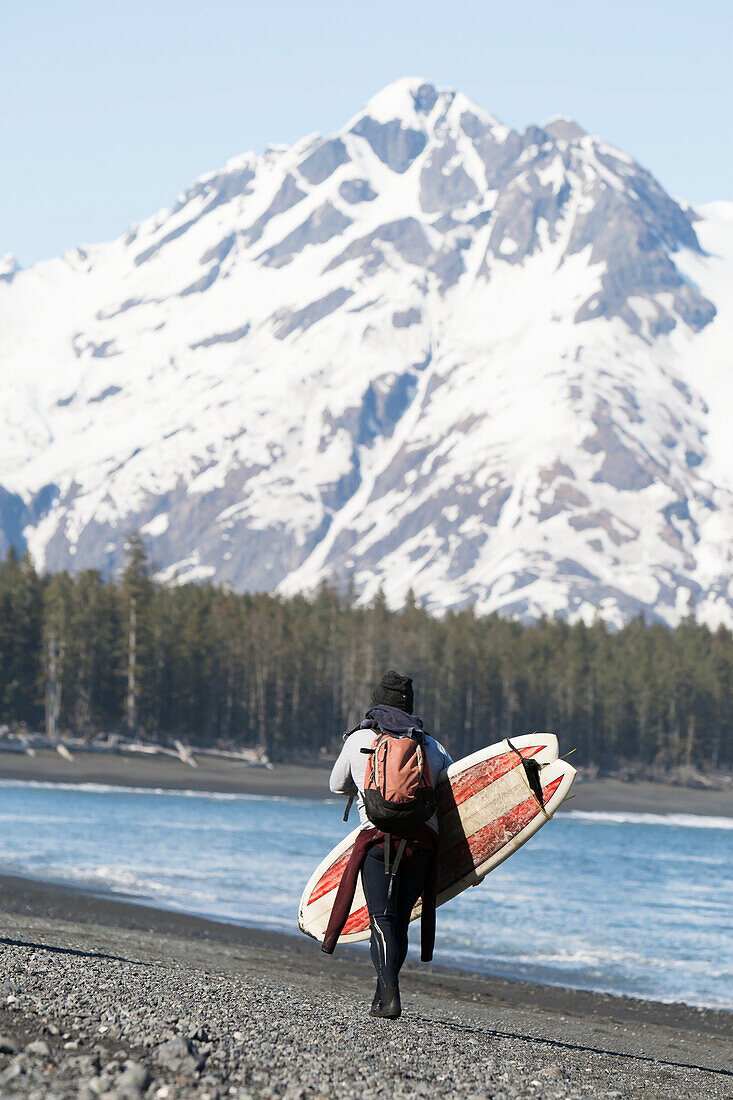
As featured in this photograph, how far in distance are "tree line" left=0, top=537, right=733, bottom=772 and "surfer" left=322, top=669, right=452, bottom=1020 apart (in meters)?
85.0

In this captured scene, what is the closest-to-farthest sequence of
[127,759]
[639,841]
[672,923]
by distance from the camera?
1. [672,923]
2. [639,841]
3. [127,759]

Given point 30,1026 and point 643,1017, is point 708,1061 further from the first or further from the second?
point 30,1026

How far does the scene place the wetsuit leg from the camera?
1110 cm

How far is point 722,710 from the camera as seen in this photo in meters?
143

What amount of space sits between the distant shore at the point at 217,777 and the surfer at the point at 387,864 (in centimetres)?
6421

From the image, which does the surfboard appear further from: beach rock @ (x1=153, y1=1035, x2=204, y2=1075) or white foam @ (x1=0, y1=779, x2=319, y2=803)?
white foam @ (x1=0, y1=779, x2=319, y2=803)

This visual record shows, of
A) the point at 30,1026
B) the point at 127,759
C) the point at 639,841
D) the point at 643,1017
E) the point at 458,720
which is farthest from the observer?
the point at 458,720

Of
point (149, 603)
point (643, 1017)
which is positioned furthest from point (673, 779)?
point (643, 1017)

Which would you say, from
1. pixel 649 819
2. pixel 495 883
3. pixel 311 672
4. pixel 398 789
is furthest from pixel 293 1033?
pixel 311 672

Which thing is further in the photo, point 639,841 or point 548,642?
point 548,642

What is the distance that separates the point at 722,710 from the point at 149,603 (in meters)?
67.7

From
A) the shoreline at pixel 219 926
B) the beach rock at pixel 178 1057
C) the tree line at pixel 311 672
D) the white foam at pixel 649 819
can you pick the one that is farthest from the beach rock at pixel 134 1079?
the tree line at pixel 311 672

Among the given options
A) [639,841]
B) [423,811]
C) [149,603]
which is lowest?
[639,841]

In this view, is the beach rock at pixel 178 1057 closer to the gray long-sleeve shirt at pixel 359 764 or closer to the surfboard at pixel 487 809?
the gray long-sleeve shirt at pixel 359 764
